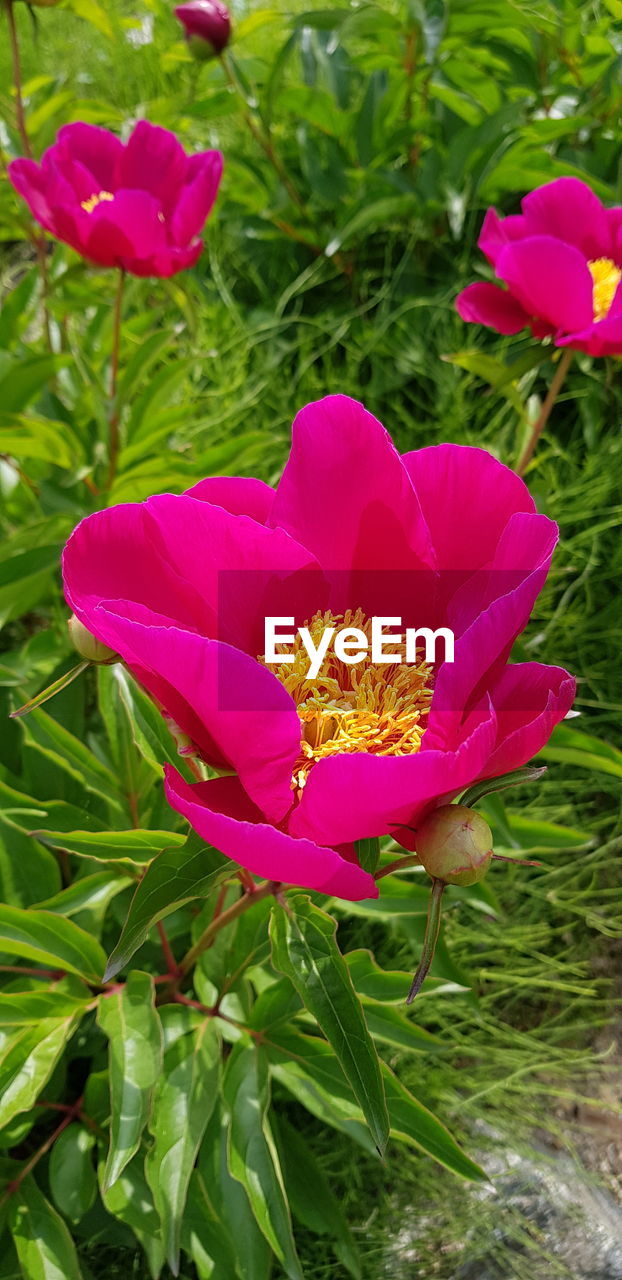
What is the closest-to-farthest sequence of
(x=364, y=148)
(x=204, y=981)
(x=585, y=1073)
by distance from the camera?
(x=204, y=981) < (x=585, y=1073) < (x=364, y=148)

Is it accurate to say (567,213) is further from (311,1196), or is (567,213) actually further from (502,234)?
(311,1196)

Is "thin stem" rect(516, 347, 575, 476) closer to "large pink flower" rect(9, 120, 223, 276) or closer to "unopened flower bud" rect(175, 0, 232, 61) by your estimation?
"large pink flower" rect(9, 120, 223, 276)

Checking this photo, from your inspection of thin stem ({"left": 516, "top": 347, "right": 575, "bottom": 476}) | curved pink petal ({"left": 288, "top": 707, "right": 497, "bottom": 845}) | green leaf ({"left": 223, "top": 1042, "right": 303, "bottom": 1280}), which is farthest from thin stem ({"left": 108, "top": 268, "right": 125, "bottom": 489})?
curved pink petal ({"left": 288, "top": 707, "right": 497, "bottom": 845})

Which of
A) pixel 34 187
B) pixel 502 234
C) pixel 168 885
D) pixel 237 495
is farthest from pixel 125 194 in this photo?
pixel 168 885

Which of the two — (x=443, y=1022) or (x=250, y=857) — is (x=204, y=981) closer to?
(x=443, y=1022)

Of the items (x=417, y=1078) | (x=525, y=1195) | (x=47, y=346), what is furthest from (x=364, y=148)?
(x=525, y=1195)

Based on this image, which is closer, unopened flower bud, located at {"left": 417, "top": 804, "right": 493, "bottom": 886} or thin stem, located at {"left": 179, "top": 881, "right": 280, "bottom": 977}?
unopened flower bud, located at {"left": 417, "top": 804, "right": 493, "bottom": 886}

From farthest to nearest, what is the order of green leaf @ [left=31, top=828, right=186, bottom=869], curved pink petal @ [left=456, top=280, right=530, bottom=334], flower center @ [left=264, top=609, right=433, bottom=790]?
curved pink petal @ [left=456, top=280, right=530, bottom=334]
green leaf @ [left=31, top=828, right=186, bottom=869]
flower center @ [left=264, top=609, right=433, bottom=790]
